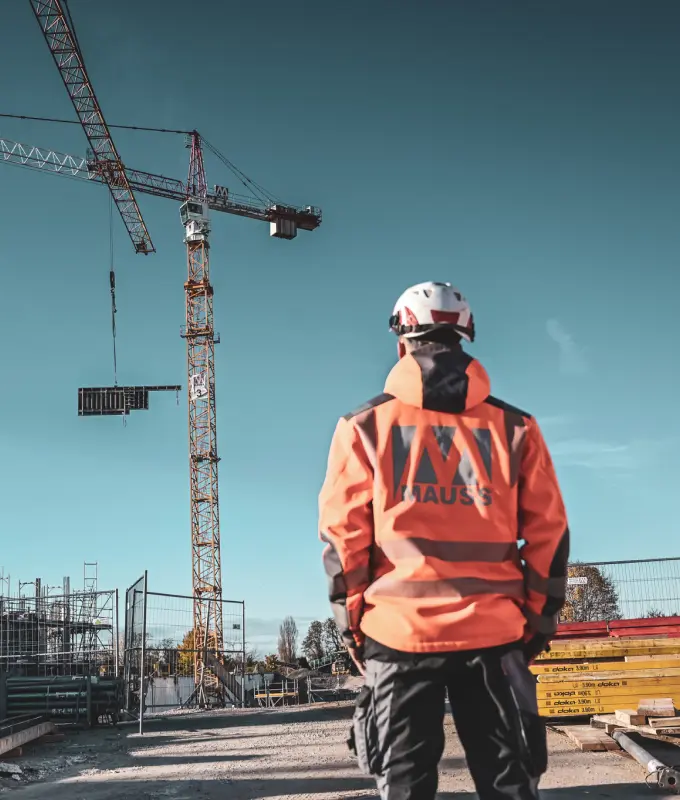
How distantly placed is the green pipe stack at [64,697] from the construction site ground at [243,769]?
231cm

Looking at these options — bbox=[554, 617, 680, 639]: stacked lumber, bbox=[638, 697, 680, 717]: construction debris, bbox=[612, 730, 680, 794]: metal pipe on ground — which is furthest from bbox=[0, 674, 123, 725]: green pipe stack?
bbox=[612, 730, 680, 794]: metal pipe on ground

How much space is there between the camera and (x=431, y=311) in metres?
2.81

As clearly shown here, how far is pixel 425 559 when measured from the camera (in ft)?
8.14

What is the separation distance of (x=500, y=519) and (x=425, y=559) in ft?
0.91

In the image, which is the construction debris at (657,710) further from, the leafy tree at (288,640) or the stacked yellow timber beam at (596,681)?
the leafy tree at (288,640)

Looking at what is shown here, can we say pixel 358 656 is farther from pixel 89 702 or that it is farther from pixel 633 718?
pixel 89 702

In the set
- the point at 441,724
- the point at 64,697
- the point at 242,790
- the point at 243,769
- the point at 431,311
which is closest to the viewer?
the point at 441,724

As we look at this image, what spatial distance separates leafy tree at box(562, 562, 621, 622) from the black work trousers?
10.6m

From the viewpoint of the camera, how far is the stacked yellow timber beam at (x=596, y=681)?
8188mm

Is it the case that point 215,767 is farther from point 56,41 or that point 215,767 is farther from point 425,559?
point 56,41

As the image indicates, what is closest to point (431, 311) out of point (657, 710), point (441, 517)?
point (441, 517)

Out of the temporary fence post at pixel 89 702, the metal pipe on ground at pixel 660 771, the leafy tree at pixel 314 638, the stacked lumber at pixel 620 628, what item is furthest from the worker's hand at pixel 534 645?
the leafy tree at pixel 314 638

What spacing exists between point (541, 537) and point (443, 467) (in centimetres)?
39

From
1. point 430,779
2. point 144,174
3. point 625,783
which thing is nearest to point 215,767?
point 625,783
